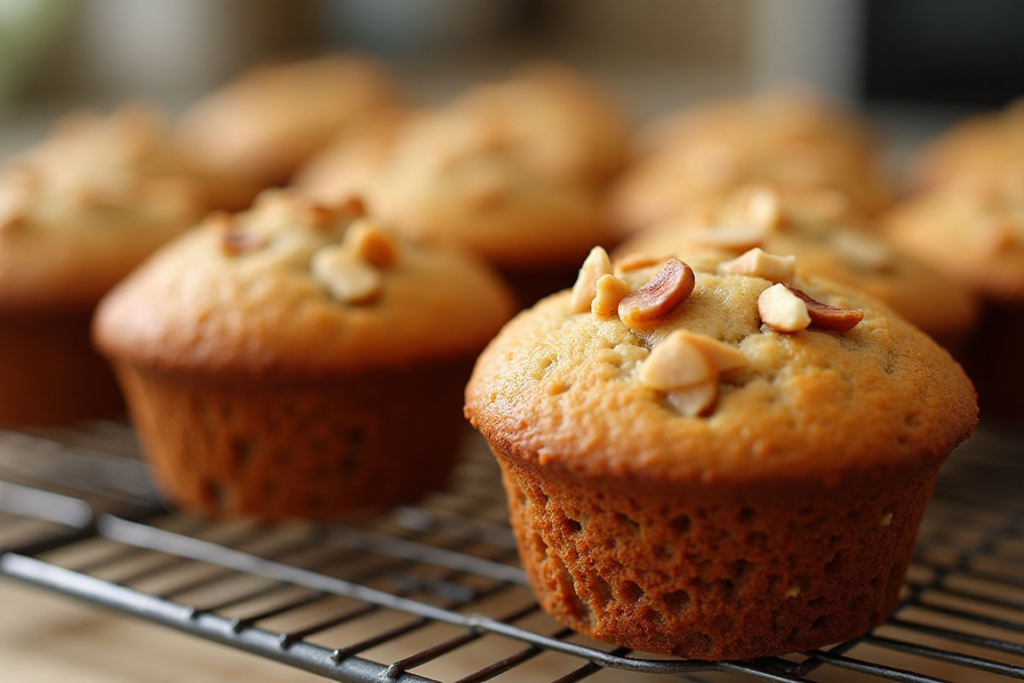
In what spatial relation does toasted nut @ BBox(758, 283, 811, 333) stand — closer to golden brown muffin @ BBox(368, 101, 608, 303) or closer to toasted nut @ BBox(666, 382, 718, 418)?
toasted nut @ BBox(666, 382, 718, 418)

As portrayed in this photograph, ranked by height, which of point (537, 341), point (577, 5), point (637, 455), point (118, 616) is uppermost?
point (577, 5)

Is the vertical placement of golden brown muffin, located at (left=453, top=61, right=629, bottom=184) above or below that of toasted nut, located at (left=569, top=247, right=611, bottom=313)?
above

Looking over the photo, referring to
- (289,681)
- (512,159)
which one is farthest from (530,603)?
(512,159)

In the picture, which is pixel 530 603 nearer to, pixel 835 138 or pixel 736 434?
pixel 736 434

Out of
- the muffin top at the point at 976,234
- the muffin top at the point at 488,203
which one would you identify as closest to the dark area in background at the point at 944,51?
the muffin top at the point at 976,234

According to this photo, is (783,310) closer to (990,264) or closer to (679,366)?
(679,366)

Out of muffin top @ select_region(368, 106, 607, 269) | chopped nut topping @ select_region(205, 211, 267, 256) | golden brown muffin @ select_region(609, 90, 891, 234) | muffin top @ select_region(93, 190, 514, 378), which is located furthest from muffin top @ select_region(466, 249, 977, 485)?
muffin top @ select_region(368, 106, 607, 269)

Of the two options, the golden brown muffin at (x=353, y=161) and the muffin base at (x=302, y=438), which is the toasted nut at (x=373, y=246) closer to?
the muffin base at (x=302, y=438)
